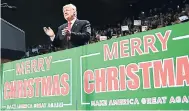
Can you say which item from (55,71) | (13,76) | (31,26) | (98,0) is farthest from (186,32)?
(98,0)

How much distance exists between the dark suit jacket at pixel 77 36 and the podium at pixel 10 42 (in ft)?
6.29

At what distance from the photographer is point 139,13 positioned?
1031 centimetres

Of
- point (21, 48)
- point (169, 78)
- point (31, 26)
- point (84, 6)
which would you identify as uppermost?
point (84, 6)

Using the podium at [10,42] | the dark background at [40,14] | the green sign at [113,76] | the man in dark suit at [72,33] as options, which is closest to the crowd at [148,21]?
the dark background at [40,14]

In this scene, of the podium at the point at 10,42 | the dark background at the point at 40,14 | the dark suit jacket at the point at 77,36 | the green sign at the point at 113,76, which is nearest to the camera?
the green sign at the point at 113,76

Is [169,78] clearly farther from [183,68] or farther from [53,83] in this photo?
[53,83]

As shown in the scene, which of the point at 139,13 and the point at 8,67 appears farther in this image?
the point at 139,13

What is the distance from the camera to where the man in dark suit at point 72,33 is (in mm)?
2607

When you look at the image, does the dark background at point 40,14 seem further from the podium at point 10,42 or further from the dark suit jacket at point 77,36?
the dark suit jacket at point 77,36

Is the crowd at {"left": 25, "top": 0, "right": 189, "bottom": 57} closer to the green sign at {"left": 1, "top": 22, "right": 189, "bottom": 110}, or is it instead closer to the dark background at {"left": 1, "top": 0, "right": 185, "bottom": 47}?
the dark background at {"left": 1, "top": 0, "right": 185, "bottom": 47}

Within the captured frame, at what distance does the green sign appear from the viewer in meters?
1.63

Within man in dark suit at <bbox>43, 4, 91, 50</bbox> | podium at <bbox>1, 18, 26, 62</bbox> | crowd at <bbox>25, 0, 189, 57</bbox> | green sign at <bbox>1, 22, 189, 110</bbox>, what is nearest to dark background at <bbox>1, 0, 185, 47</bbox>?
crowd at <bbox>25, 0, 189, 57</bbox>

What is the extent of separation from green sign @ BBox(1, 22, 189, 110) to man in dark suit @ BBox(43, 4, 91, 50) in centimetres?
33

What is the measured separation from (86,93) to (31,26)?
279 inches
